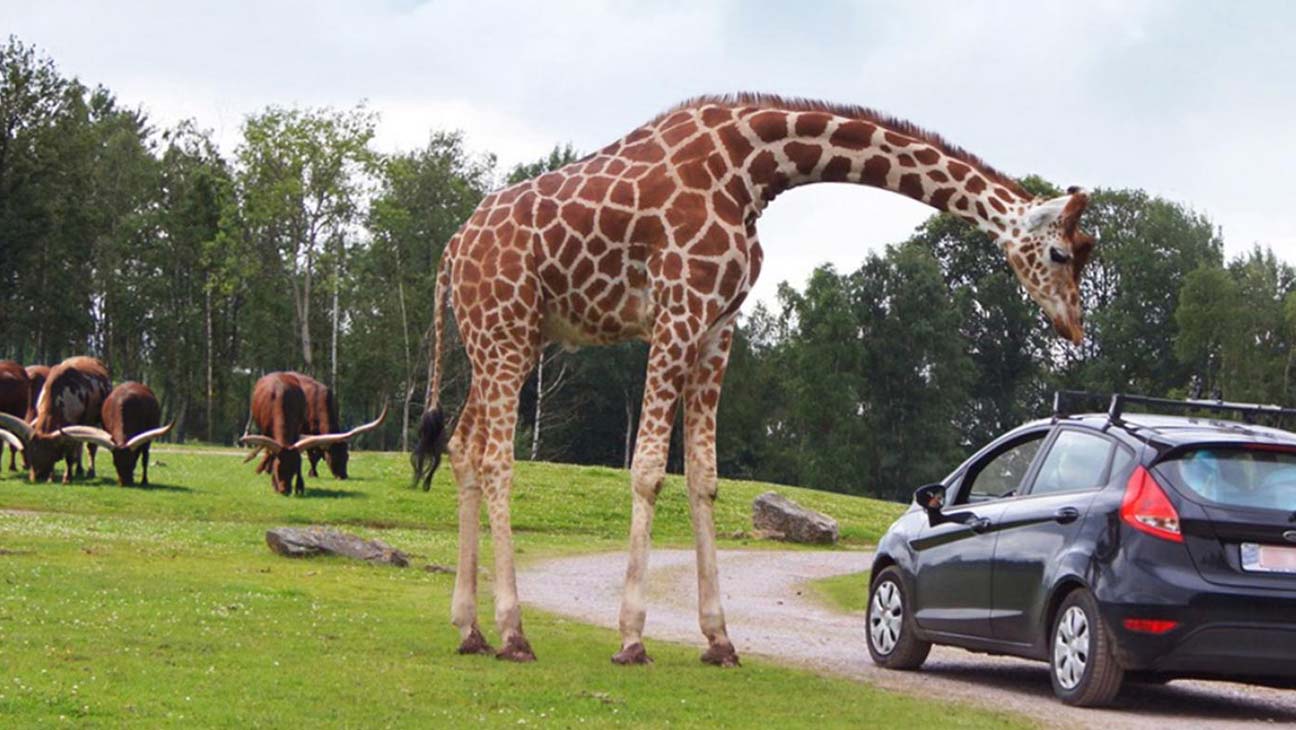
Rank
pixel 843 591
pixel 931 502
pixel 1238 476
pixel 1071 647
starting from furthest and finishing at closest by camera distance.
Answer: pixel 843 591
pixel 931 502
pixel 1071 647
pixel 1238 476

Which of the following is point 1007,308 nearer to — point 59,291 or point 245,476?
point 59,291

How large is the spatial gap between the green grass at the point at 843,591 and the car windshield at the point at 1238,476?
10939mm

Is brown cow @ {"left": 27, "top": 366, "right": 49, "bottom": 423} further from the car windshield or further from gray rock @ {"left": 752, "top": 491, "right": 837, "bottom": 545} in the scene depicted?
the car windshield

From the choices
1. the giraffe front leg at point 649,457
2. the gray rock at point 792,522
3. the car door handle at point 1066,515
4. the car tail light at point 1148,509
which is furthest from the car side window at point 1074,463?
the gray rock at point 792,522

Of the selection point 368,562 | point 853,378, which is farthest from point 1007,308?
point 368,562

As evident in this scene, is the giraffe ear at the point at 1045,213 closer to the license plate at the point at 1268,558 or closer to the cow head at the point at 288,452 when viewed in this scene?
the license plate at the point at 1268,558

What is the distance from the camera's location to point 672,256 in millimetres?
14344

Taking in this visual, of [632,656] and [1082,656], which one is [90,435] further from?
[1082,656]

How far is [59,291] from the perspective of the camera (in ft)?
295

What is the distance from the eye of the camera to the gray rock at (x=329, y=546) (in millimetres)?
25359

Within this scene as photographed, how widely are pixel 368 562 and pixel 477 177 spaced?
7264cm

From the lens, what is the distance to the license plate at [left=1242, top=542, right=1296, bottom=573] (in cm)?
1198

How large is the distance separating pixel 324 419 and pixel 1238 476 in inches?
1366

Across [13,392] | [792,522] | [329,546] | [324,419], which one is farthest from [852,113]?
[13,392]
